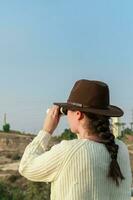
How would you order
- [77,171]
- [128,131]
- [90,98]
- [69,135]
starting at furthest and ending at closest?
[128,131]
[69,135]
[90,98]
[77,171]

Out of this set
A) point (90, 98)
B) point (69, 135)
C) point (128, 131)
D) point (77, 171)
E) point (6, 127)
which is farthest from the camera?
point (6, 127)

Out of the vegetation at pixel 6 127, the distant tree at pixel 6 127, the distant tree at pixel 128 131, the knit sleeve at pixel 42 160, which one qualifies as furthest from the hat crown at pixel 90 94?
the vegetation at pixel 6 127

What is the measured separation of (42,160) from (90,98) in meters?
0.38

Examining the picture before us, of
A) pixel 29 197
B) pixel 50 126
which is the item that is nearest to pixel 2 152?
pixel 29 197

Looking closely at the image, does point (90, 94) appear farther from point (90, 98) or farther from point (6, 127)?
point (6, 127)

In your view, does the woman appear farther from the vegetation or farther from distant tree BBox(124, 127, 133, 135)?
the vegetation

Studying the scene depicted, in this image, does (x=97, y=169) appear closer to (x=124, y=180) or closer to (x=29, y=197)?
(x=124, y=180)

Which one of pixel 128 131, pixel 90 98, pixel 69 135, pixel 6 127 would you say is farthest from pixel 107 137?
pixel 6 127

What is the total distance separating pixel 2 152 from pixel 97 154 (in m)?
43.0

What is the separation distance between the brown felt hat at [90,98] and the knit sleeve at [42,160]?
0.21 metres

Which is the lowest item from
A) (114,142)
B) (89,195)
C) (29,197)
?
(29,197)

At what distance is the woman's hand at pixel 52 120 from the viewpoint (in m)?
3.63

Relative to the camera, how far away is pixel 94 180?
3.44 m

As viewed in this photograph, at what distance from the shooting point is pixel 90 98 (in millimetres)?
3549
